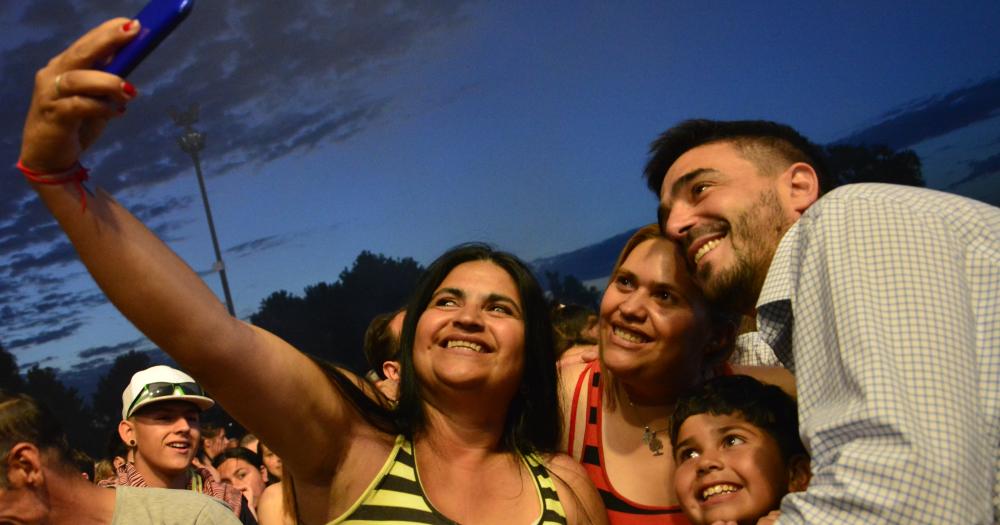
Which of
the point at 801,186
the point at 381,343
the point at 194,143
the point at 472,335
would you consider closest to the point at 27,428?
the point at 472,335

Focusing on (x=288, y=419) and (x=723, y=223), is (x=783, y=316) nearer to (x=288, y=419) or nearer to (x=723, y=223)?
(x=723, y=223)

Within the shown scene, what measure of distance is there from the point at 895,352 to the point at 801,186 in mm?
929

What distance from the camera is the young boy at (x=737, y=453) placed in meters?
2.09

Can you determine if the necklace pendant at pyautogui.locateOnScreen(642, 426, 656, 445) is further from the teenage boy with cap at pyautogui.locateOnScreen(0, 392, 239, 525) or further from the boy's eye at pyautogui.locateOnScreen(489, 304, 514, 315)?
the teenage boy with cap at pyautogui.locateOnScreen(0, 392, 239, 525)

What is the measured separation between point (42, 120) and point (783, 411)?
6.06 feet

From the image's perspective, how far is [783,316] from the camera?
1.64 metres

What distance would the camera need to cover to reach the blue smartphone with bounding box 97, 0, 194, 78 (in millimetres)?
1270

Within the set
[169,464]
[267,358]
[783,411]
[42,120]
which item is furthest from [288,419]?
[169,464]

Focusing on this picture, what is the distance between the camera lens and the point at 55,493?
247 cm

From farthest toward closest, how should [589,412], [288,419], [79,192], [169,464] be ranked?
[169,464] < [589,412] < [288,419] < [79,192]

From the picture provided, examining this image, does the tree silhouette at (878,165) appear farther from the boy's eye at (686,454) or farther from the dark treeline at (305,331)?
the boy's eye at (686,454)

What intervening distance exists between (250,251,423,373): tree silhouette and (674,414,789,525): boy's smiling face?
2250cm

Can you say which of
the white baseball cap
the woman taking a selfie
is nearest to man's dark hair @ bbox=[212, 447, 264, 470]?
the white baseball cap

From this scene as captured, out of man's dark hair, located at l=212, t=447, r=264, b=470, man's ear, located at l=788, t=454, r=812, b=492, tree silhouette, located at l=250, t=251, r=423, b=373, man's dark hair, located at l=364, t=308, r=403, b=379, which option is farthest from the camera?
tree silhouette, located at l=250, t=251, r=423, b=373
